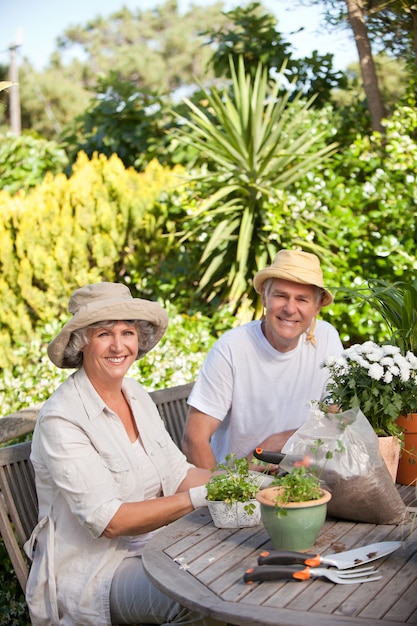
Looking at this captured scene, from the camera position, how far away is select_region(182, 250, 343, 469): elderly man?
116 inches

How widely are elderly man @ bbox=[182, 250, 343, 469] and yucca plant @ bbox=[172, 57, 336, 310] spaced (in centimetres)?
308

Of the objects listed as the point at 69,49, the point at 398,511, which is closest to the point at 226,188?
the point at 398,511

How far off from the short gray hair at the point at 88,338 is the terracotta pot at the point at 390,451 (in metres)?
0.87

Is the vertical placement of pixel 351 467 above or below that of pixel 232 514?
above

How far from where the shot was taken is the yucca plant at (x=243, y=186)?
242 inches

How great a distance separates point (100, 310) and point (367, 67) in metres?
4.90

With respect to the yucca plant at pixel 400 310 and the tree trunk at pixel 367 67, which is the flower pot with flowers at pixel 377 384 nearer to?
the yucca plant at pixel 400 310

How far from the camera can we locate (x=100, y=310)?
2.46m

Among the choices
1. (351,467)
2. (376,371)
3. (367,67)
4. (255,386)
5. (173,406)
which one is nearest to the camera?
(351,467)

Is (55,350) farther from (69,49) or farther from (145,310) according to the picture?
(69,49)

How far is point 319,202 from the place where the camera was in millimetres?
6195

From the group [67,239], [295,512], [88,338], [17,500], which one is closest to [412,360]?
[295,512]

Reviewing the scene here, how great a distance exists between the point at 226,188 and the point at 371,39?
1927 millimetres

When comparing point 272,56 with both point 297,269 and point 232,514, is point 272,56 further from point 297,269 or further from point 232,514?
point 232,514
